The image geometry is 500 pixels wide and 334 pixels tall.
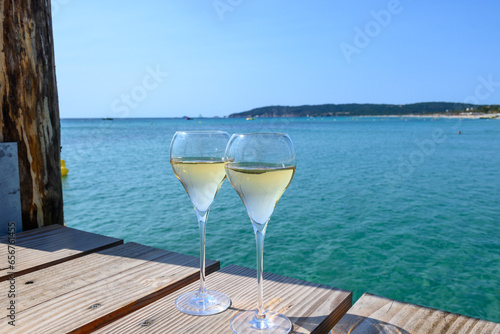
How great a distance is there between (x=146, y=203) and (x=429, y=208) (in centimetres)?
797

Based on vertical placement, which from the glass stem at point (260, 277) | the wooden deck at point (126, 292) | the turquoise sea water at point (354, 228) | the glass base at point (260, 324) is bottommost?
the turquoise sea water at point (354, 228)

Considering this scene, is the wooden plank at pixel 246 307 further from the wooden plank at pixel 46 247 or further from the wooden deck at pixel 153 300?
the wooden plank at pixel 46 247

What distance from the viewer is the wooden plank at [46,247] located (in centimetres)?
140

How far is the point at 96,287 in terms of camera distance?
1.19 meters

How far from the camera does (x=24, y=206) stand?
2.12m

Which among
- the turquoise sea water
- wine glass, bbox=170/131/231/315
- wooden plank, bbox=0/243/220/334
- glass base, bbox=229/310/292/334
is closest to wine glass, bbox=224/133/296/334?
glass base, bbox=229/310/292/334

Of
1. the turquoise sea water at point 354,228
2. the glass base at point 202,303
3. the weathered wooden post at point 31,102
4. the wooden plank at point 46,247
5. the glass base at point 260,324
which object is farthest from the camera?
the turquoise sea water at point 354,228

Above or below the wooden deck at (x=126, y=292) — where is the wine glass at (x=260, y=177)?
above

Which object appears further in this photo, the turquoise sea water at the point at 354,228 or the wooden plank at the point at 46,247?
the turquoise sea water at the point at 354,228

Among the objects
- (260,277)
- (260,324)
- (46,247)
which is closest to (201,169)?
(260,277)

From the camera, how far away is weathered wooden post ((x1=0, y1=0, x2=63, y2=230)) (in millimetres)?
2029

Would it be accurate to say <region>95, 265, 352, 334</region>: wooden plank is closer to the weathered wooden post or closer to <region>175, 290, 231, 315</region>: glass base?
<region>175, 290, 231, 315</region>: glass base

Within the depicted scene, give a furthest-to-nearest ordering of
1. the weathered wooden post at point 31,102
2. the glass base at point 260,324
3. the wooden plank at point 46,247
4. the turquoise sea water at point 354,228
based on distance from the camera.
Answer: the turquoise sea water at point 354,228, the weathered wooden post at point 31,102, the wooden plank at point 46,247, the glass base at point 260,324

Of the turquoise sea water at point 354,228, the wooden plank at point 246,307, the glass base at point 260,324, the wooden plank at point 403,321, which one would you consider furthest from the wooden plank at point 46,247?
the turquoise sea water at point 354,228
